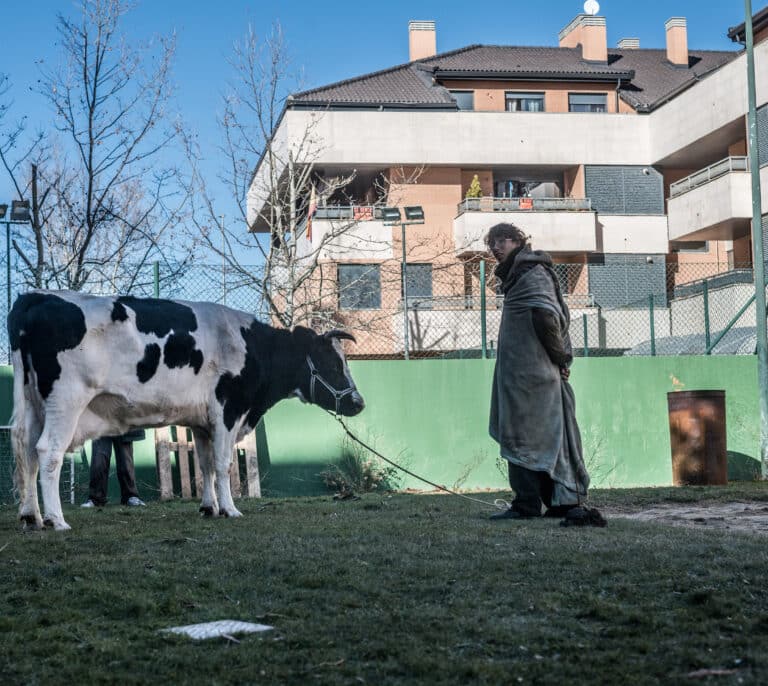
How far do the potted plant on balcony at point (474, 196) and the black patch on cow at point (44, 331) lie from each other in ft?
95.7

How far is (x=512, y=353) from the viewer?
888 cm

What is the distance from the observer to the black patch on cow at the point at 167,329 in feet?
31.3

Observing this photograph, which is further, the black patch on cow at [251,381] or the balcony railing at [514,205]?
the balcony railing at [514,205]

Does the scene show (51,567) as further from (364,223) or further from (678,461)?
(364,223)

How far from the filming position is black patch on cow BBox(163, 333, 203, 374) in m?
9.70

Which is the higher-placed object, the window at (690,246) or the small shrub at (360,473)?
the window at (690,246)

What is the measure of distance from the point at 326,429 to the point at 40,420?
6.39m

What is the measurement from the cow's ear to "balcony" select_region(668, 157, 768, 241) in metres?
24.1

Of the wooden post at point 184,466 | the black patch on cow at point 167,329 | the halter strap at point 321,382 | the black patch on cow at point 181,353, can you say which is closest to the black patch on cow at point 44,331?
the black patch on cow at point 167,329

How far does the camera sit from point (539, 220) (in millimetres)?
37312

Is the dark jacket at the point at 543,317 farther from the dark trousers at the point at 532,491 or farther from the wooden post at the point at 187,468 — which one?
the wooden post at the point at 187,468

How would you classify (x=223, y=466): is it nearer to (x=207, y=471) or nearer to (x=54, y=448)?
(x=207, y=471)

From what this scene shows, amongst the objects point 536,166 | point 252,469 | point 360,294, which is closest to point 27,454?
point 252,469

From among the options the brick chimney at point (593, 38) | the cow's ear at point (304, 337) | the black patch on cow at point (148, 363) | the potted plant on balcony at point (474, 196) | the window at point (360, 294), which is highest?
the brick chimney at point (593, 38)
